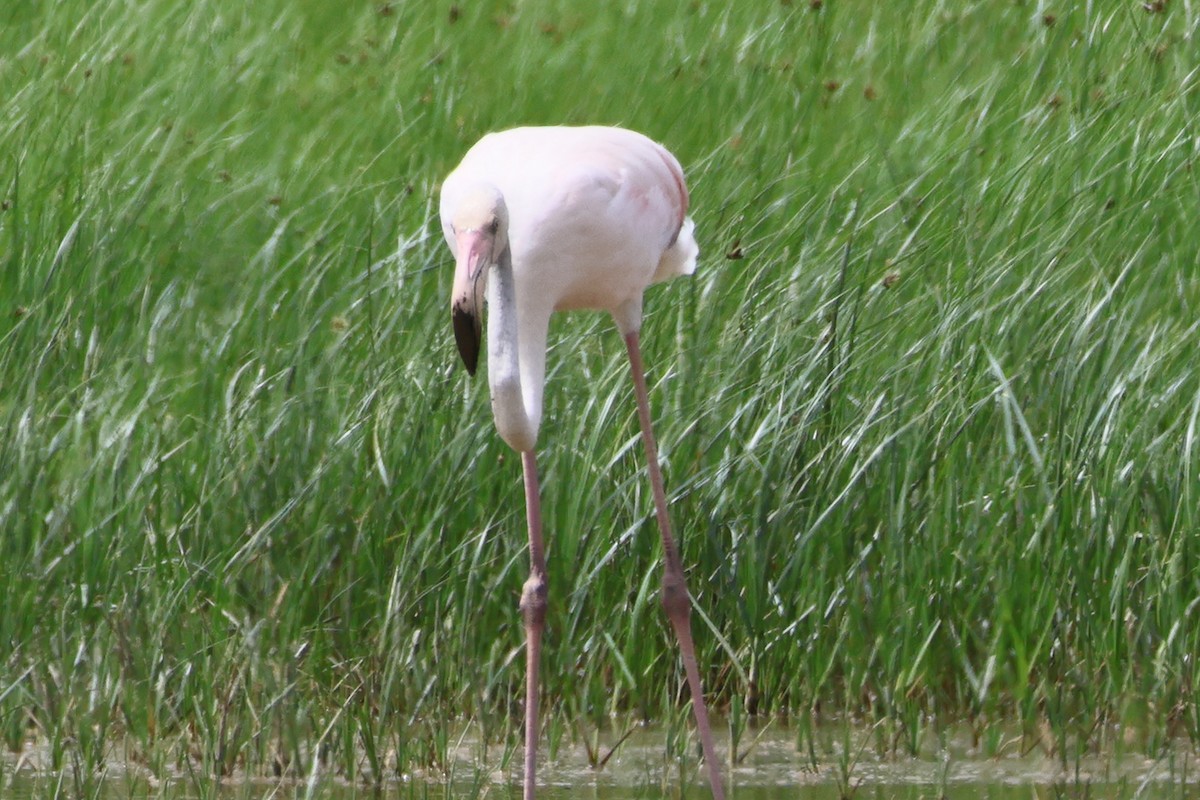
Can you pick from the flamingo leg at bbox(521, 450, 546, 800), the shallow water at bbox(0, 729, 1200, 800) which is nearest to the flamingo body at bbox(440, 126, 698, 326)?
the flamingo leg at bbox(521, 450, 546, 800)

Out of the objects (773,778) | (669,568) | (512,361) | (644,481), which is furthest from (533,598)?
(512,361)

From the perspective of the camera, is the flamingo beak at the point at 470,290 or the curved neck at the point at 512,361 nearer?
the flamingo beak at the point at 470,290

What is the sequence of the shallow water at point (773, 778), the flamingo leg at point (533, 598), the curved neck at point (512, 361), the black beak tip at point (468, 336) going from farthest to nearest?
the flamingo leg at point (533, 598), the shallow water at point (773, 778), the curved neck at point (512, 361), the black beak tip at point (468, 336)

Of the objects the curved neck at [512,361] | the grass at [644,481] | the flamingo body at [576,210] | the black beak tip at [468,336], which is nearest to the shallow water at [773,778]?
the grass at [644,481]

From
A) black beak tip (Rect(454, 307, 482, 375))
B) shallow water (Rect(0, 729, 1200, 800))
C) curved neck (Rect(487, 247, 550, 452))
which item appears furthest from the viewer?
shallow water (Rect(0, 729, 1200, 800))

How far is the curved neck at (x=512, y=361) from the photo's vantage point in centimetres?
364

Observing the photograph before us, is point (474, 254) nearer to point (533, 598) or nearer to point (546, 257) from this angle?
point (546, 257)

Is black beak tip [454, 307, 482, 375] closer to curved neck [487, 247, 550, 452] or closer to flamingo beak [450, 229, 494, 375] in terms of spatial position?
flamingo beak [450, 229, 494, 375]

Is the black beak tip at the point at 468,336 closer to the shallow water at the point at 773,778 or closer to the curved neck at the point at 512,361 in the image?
the curved neck at the point at 512,361

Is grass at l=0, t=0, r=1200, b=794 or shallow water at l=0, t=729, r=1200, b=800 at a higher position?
grass at l=0, t=0, r=1200, b=794

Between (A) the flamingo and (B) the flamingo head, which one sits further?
(A) the flamingo

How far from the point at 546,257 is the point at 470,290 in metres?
0.52

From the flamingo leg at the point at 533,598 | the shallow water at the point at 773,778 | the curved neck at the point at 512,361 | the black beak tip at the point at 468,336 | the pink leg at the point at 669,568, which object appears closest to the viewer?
the black beak tip at the point at 468,336

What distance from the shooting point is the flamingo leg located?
13.4 ft
